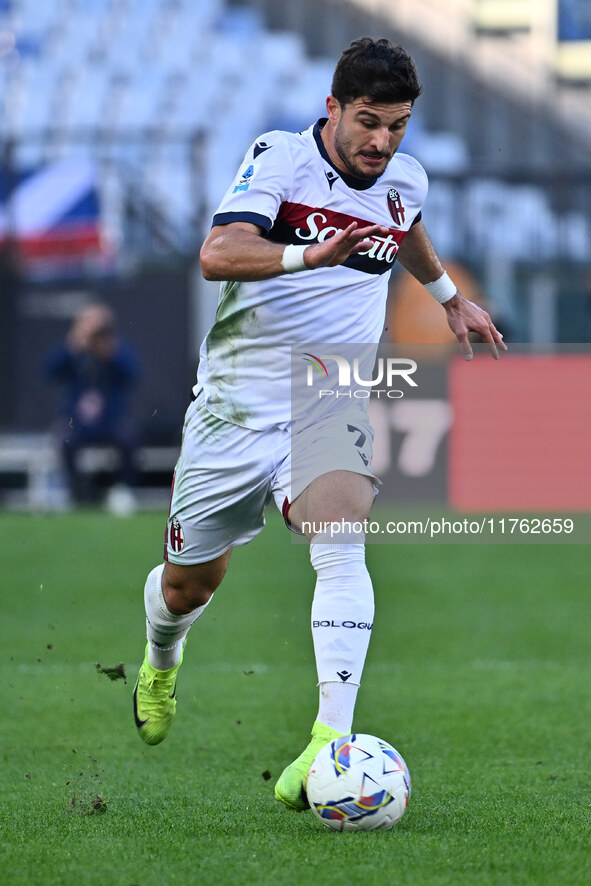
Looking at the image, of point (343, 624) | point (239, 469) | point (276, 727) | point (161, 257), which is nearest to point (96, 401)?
point (161, 257)

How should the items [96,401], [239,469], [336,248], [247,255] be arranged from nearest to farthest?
[336,248] < [247,255] < [239,469] < [96,401]

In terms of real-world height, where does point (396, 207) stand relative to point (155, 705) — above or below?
above

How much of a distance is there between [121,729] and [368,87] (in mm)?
2627

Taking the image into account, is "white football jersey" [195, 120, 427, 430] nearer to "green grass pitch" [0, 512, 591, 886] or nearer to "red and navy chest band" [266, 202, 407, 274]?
"red and navy chest band" [266, 202, 407, 274]

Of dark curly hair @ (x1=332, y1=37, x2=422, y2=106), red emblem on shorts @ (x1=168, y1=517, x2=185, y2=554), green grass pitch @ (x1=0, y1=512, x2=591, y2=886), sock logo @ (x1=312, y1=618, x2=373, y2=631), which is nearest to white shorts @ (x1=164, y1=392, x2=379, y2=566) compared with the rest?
red emblem on shorts @ (x1=168, y1=517, x2=185, y2=554)

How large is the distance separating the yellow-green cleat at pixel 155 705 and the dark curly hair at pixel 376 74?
1.95 metres

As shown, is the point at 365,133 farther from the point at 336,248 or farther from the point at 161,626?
the point at 161,626

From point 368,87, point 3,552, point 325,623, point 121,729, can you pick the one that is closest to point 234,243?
point 368,87

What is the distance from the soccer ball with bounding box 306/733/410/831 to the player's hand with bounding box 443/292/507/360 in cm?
140

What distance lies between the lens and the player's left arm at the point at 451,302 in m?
4.43

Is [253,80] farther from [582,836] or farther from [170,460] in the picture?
[582,836]

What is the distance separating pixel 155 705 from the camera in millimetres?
4668

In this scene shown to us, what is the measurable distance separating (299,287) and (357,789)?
4.72 feet

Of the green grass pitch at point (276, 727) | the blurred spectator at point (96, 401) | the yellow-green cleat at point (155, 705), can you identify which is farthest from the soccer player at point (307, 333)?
the blurred spectator at point (96, 401)
